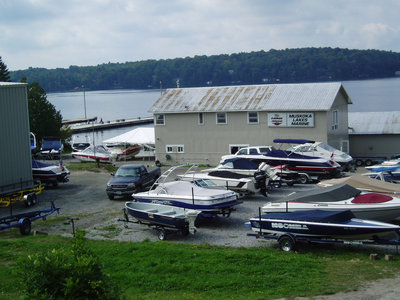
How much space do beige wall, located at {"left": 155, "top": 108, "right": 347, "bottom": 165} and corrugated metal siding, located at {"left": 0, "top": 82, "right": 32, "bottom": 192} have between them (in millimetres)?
16713

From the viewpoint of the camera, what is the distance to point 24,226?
18594 millimetres

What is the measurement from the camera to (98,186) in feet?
99.8

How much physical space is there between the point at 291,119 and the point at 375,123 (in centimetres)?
969

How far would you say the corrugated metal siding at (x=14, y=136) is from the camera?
2545 cm

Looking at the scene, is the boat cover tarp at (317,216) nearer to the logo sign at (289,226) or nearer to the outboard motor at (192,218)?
the logo sign at (289,226)

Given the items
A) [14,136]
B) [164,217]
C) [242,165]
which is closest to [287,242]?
[164,217]

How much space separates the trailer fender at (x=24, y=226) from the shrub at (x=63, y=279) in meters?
10.3

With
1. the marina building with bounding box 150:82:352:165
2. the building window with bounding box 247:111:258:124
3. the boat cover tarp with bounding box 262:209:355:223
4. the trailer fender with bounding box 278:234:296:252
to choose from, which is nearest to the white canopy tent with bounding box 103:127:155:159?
the marina building with bounding box 150:82:352:165

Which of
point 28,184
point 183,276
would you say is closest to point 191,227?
point 183,276

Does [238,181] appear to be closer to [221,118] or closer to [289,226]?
[289,226]

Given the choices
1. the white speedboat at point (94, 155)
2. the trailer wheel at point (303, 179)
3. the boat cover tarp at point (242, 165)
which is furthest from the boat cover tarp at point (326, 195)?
the white speedboat at point (94, 155)

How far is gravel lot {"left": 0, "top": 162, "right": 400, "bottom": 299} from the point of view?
40.2ft

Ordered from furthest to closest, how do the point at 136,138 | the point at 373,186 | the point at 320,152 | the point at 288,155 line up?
the point at 136,138
the point at 320,152
the point at 288,155
the point at 373,186

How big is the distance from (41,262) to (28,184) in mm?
19160
